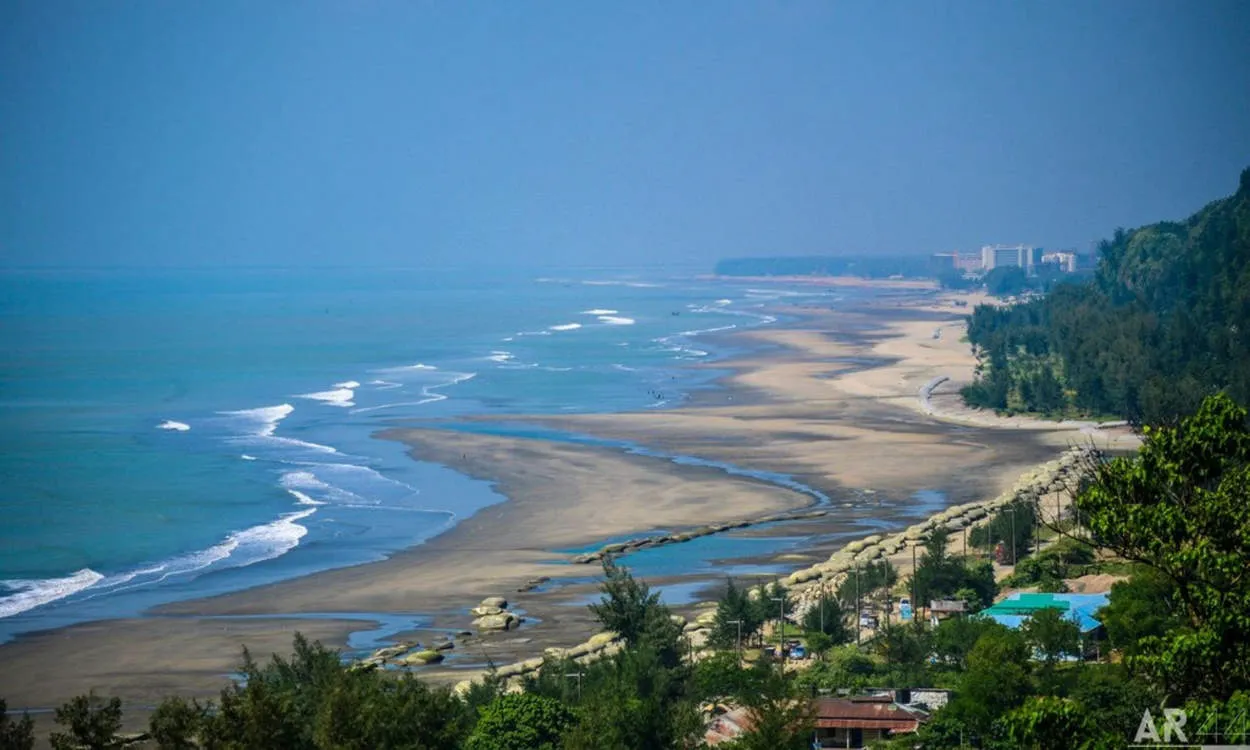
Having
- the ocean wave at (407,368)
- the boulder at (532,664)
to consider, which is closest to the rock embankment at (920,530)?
the boulder at (532,664)

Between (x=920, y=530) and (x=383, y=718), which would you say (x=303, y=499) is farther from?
(x=383, y=718)

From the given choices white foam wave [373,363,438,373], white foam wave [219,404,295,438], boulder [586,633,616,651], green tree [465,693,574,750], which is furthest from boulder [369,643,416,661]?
white foam wave [373,363,438,373]

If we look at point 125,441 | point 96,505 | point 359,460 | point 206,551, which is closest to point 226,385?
point 125,441

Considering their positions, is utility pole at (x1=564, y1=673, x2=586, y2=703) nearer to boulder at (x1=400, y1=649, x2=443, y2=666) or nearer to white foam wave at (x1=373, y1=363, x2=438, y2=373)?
boulder at (x1=400, y1=649, x2=443, y2=666)

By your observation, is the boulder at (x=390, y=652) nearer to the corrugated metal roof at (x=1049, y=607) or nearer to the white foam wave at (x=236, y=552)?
the white foam wave at (x=236, y=552)

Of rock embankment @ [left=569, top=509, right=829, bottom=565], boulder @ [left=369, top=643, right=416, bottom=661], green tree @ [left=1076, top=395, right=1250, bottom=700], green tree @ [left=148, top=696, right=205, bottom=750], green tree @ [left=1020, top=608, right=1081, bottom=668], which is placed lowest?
boulder @ [left=369, top=643, right=416, bottom=661]

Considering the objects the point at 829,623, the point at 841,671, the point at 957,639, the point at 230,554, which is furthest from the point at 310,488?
the point at 957,639

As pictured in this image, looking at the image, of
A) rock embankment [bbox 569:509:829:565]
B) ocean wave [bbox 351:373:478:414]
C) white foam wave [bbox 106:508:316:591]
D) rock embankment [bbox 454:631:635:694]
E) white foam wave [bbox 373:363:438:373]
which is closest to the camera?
rock embankment [bbox 454:631:635:694]
